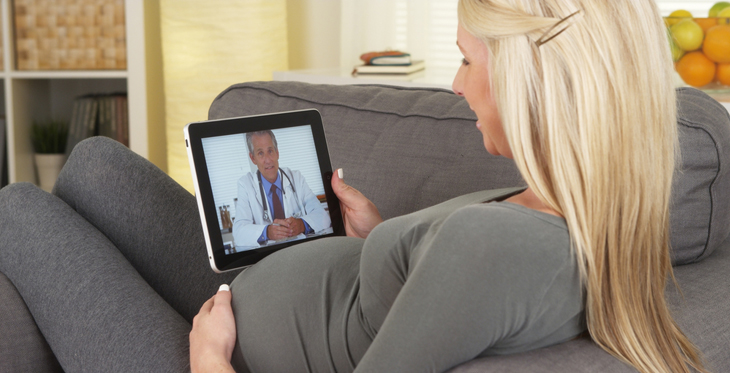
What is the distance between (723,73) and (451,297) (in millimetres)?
1034

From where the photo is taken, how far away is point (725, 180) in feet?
2.80

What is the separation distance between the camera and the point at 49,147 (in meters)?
2.58

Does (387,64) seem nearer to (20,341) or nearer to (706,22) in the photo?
(706,22)

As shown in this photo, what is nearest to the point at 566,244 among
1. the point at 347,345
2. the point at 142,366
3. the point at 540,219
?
the point at 540,219

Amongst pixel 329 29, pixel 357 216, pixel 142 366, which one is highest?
pixel 329 29

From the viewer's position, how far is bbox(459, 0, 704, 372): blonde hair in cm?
60

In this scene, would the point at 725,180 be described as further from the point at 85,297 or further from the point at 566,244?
the point at 85,297

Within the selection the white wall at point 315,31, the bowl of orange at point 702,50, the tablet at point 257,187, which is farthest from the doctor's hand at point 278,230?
the white wall at point 315,31

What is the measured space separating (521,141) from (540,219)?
80 mm

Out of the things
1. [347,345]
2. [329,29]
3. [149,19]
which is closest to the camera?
[347,345]

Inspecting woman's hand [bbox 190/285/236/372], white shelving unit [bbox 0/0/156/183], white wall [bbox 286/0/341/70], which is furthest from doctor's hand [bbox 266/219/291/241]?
white wall [bbox 286/0/341/70]

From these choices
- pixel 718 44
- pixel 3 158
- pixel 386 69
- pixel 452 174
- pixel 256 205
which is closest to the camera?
pixel 256 205

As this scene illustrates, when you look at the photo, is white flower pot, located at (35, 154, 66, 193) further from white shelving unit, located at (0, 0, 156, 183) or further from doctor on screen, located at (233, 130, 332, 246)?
doctor on screen, located at (233, 130, 332, 246)

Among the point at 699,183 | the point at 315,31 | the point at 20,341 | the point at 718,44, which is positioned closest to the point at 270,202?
the point at 20,341
